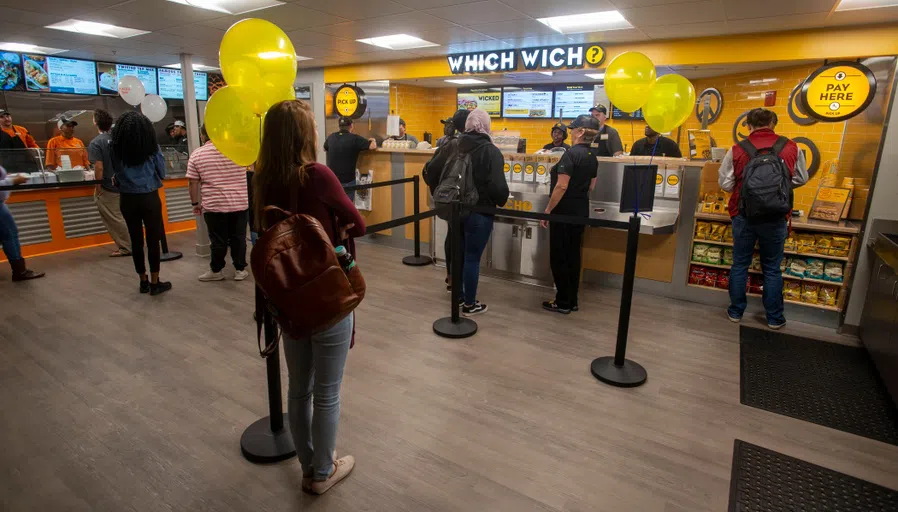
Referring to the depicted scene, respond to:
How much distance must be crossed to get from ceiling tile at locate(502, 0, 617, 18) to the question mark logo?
4.57 feet

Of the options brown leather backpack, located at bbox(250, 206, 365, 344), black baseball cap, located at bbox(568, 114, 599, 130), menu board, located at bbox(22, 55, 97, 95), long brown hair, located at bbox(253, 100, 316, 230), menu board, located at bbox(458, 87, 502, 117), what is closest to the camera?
brown leather backpack, located at bbox(250, 206, 365, 344)

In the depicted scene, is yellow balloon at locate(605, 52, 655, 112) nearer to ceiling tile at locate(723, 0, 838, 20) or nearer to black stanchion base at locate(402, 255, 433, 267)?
ceiling tile at locate(723, 0, 838, 20)

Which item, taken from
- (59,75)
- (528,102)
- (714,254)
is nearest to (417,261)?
(714,254)

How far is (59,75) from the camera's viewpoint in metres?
8.38

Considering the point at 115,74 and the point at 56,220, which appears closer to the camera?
the point at 56,220

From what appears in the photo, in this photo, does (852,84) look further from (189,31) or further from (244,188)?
(189,31)

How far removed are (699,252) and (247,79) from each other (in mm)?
4034

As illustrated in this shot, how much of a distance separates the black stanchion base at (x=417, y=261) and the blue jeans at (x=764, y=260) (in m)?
3.17

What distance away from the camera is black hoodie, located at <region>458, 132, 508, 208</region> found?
383 centimetres

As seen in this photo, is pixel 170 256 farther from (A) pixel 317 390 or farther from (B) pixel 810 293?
(B) pixel 810 293

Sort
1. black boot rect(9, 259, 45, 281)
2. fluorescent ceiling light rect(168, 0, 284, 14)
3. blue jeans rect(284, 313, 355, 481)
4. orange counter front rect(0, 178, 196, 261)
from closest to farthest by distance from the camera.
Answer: blue jeans rect(284, 313, 355, 481), fluorescent ceiling light rect(168, 0, 284, 14), black boot rect(9, 259, 45, 281), orange counter front rect(0, 178, 196, 261)

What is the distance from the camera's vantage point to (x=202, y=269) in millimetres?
5504

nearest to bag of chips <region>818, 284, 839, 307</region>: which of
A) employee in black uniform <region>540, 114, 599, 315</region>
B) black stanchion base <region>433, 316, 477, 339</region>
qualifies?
employee in black uniform <region>540, 114, 599, 315</region>

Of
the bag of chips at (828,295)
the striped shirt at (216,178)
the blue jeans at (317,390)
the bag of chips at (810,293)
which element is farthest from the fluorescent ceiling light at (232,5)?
the bag of chips at (828,295)
